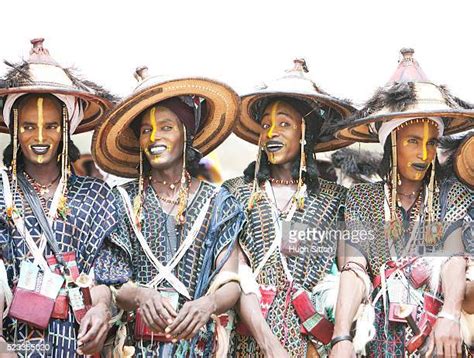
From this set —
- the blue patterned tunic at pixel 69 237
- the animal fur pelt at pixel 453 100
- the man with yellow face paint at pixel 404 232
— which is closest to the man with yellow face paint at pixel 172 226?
the blue patterned tunic at pixel 69 237

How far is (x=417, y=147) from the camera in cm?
676

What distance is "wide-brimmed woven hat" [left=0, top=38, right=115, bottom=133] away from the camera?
6.32 metres

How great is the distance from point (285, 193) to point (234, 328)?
37.5 inches

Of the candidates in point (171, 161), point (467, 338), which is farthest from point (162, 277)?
point (467, 338)

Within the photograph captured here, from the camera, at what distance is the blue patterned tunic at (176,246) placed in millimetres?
6344

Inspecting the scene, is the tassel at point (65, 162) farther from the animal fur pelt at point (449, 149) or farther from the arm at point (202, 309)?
the animal fur pelt at point (449, 149)

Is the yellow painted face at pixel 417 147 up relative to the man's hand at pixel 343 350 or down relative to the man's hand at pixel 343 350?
up

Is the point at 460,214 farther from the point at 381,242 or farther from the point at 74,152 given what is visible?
the point at 74,152

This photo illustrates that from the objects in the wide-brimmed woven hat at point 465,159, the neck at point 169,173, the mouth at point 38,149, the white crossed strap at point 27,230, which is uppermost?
the wide-brimmed woven hat at point 465,159

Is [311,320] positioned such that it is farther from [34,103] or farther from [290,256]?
[34,103]

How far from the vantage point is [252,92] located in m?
7.02

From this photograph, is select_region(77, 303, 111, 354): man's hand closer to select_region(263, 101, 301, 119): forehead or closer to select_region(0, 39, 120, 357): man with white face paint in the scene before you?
select_region(0, 39, 120, 357): man with white face paint

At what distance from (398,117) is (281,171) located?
891 mm

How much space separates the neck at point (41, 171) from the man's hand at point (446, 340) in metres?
2.39
